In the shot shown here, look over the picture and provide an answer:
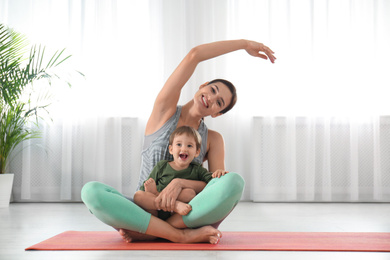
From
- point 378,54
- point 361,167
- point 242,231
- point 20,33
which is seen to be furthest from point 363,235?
point 20,33

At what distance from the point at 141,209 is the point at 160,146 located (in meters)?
0.35

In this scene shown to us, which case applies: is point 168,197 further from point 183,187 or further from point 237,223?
point 237,223

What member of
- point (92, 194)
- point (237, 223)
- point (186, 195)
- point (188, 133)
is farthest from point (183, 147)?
point (237, 223)

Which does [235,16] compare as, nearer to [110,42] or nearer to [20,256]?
[110,42]

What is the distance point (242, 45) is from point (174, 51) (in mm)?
2188

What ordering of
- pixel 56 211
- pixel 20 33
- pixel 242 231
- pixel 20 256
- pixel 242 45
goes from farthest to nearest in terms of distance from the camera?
1. pixel 20 33
2. pixel 56 211
3. pixel 242 231
4. pixel 242 45
5. pixel 20 256

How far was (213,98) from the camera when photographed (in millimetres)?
2020

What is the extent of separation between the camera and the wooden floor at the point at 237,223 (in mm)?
1654

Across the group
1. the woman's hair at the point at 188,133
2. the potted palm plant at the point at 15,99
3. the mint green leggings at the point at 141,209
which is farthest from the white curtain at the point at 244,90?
the mint green leggings at the point at 141,209

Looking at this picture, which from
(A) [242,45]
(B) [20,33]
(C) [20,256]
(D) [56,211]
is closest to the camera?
(C) [20,256]

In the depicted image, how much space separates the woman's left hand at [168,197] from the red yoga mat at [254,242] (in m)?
0.14

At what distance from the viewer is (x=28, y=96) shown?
4.11 meters

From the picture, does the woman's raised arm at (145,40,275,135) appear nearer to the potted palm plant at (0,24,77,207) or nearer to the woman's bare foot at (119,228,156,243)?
the woman's bare foot at (119,228,156,243)

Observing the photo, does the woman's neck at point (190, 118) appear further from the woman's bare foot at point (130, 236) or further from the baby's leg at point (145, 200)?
the woman's bare foot at point (130, 236)
